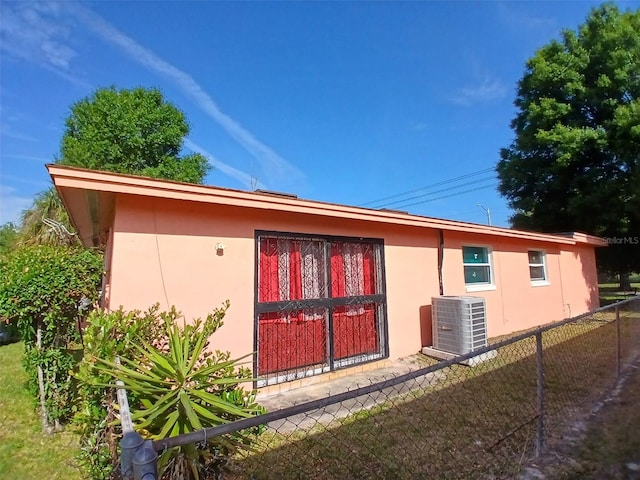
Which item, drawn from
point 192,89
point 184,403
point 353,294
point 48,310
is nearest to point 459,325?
point 353,294

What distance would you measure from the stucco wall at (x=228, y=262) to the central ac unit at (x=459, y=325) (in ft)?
1.41

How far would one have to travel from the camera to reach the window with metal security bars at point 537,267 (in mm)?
11125

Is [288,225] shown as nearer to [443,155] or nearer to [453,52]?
[453,52]

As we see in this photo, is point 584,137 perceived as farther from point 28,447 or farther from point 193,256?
point 28,447

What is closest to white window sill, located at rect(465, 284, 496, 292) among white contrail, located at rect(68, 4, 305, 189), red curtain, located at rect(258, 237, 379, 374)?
red curtain, located at rect(258, 237, 379, 374)

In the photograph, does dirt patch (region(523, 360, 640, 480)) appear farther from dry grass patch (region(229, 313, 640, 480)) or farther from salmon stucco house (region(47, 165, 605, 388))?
salmon stucco house (region(47, 165, 605, 388))

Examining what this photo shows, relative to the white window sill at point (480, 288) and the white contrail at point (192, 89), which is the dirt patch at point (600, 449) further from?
the white contrail at point (192, 89)

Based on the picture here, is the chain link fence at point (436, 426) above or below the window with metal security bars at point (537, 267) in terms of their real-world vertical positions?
below

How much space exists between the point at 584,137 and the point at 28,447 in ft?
56.6

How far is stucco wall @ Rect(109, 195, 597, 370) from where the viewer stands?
429 centimetres

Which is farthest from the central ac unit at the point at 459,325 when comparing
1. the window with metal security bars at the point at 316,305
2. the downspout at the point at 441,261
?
the window with metal security bars at the point at 316,305

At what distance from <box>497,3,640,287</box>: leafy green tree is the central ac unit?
34.2 ft

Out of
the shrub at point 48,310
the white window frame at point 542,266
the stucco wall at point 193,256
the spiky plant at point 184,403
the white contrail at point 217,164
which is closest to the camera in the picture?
the spiky plant at point 184,403

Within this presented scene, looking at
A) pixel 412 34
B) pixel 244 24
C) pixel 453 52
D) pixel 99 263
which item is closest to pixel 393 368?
pixel 99 263
